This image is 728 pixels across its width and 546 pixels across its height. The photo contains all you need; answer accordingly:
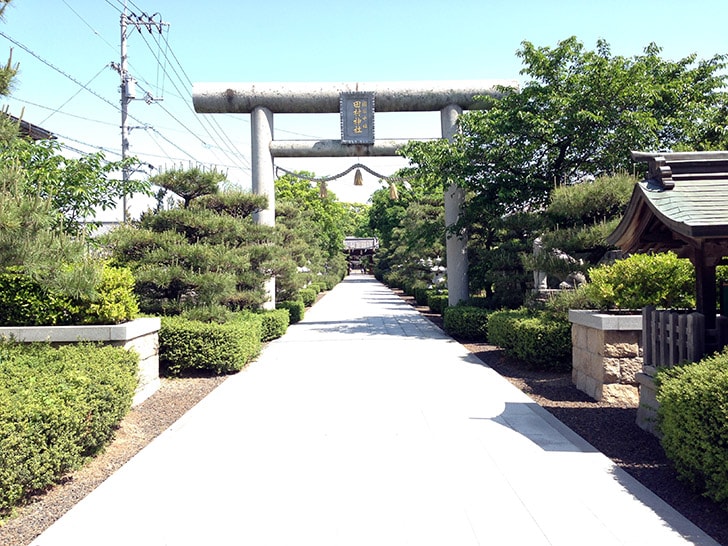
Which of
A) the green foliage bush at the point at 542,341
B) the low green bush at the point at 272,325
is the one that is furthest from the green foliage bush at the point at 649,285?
the low green bush at the point at 272,325

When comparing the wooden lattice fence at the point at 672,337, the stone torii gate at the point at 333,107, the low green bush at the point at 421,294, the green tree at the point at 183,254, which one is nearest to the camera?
the wooden lattice fence at the point at 672,337

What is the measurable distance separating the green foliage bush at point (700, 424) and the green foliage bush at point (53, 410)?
175 inches

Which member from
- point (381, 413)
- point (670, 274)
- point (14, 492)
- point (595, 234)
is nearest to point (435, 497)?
point (381, 413)

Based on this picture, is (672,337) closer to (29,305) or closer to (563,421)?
(563,421)

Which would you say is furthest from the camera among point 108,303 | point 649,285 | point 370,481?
point 649,285

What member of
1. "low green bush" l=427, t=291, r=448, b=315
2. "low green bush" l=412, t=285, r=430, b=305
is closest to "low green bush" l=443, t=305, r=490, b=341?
"low green bush" l=427, t=291, r=448, b=315

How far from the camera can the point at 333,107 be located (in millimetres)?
15297

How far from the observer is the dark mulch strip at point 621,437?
12.4 feet

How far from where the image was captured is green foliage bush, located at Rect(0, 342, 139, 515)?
12.3 feet

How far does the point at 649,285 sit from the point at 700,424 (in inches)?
143

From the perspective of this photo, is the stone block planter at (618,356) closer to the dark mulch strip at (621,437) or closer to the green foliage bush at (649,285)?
the dark mulch strip at (621,437)

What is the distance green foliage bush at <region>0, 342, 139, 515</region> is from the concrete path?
0.38 meters

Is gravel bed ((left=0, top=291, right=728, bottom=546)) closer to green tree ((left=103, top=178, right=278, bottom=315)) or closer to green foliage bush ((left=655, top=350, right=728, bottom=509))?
green foliage bush ((left=655, top=350, right=728, bottom=509))

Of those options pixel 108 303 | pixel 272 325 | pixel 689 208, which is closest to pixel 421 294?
pixel 272 325
